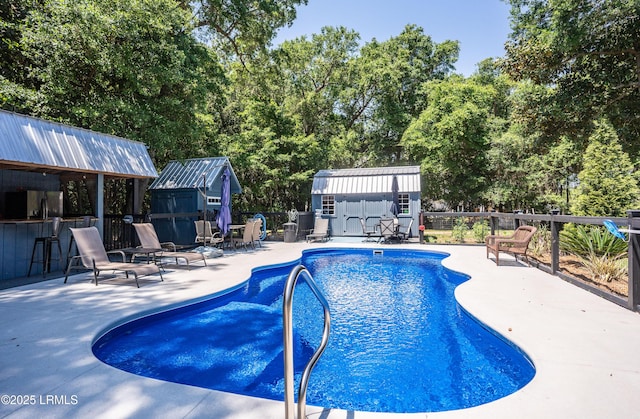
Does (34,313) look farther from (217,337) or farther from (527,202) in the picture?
(527,202)

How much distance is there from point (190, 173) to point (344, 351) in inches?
412

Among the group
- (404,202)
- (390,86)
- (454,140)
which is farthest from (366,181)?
(390,86)

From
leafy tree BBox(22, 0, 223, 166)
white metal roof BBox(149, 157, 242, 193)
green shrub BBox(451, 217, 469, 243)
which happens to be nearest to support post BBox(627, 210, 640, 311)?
green shrub BBox(451, 217, 469, 243)

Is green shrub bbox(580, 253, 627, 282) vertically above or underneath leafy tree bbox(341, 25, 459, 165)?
underneath

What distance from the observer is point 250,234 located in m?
11.4

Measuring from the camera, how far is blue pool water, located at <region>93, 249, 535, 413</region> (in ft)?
10.2

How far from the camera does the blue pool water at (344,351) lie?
311 centimetres

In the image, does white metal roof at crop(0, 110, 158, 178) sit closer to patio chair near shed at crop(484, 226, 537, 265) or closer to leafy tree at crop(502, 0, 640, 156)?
patio chair near shed at crop(484, 226, 537, 265)

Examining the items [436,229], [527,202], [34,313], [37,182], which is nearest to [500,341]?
[34,313]

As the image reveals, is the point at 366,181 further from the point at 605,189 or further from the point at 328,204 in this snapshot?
the point at 605,189

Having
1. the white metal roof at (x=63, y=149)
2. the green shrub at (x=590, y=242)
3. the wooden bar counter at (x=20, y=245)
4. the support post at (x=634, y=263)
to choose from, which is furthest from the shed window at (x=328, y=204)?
the support post at (x=634, y=263)

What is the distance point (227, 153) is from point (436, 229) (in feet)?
43.4

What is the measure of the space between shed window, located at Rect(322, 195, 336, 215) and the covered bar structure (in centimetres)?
881

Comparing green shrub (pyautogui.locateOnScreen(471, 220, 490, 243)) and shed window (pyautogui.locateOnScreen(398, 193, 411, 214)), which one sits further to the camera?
shed window (pyautogui.locateOnScreen(398, 193, 411, 214))
